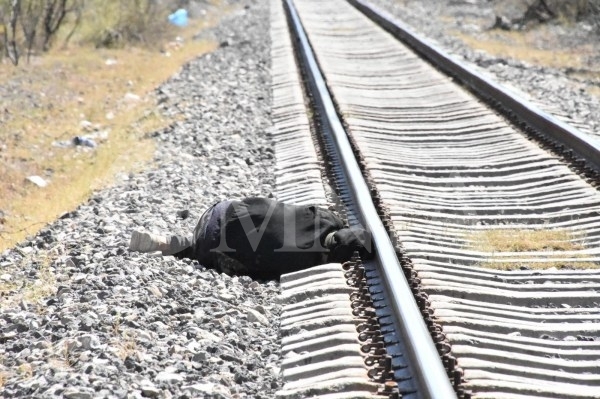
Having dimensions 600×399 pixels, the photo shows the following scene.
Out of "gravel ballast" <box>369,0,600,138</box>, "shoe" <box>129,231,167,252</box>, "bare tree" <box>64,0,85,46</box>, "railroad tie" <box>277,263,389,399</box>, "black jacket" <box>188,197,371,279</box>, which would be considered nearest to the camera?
"railroad tie" <box>277,263,389,399</box>

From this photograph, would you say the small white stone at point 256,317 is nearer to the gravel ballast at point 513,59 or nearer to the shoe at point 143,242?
the shoe at point 143,242

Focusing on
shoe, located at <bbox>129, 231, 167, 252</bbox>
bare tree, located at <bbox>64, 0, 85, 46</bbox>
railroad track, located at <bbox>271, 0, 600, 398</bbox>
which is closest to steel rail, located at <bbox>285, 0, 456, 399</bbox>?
railroad track, located at <bbox>271, 0, 600, 398</bbox>

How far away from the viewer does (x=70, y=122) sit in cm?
1238

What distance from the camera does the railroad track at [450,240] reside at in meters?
Answer: 3.88

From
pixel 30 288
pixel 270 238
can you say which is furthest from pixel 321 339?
pixel 30 288

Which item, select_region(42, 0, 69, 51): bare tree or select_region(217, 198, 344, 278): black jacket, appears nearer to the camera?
select_region(217, 198, 344, 278): black jacket

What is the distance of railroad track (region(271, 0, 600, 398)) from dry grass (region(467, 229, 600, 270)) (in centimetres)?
2

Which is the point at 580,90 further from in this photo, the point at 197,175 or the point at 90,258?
the point at 90,258

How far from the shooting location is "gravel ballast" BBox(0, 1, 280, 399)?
3.81m

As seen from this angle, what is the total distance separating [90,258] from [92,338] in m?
1.42

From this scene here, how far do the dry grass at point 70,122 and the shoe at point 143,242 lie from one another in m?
1.78

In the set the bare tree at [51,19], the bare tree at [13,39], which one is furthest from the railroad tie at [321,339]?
the bare tree at [51,19]

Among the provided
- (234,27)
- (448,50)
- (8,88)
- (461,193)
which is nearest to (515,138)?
(461,193)

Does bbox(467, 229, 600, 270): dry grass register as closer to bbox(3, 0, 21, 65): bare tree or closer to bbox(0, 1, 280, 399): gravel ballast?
bbox(0, 1, 280, 399): gravel ballast
